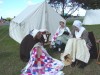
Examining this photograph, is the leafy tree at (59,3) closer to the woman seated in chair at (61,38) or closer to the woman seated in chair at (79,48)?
the woman seated in chair at (61,38)

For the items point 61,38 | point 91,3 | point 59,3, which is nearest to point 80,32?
point 61,38

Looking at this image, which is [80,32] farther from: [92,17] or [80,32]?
[92,17]

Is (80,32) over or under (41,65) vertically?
over

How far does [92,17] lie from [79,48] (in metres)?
21.1

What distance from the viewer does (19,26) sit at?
13.2 metres

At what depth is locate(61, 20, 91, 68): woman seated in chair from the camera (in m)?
7.98

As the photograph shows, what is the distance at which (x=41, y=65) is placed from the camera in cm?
779

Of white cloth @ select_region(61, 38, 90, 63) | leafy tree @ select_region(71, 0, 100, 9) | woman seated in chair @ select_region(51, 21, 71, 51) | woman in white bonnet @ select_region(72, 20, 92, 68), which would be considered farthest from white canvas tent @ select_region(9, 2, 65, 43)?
leafy tree @ select_region(71, 0, 100, 9)

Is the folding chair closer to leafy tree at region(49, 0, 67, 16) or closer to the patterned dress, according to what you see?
the patterned dress

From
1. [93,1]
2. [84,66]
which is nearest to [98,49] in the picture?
[84,66]

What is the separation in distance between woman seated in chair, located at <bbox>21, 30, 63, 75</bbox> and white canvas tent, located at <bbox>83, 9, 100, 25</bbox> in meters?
20.8

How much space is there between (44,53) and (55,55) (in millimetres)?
1771

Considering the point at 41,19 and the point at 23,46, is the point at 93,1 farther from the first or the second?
the point at 23,46

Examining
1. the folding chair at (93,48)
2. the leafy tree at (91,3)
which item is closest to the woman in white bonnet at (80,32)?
the folding chair at (93,48)
